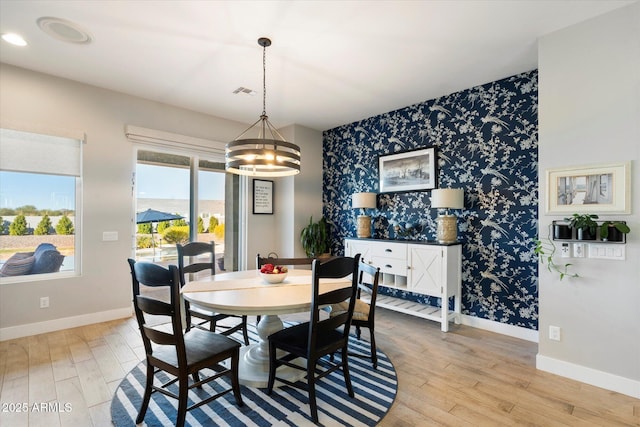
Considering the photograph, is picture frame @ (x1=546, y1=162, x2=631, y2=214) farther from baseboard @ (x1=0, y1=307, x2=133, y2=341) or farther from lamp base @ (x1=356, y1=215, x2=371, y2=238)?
baseboard @ (x1=0, y1=307, x2=133, y2=341)

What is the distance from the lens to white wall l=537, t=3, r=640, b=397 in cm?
221

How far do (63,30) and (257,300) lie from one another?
280 cm

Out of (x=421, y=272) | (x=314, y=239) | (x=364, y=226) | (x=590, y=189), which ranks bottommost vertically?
(x=421, y=272)

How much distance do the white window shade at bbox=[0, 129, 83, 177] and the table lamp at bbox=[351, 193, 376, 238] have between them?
3492 mm

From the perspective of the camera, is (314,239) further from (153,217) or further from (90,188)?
(90,188)

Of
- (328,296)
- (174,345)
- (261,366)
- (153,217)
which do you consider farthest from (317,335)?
(153,217)

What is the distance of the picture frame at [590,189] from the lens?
2229 millimetres

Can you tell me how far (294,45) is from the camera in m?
2.77

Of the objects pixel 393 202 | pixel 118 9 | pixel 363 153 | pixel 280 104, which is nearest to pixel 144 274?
pixel 118 9

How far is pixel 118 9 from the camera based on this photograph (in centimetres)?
229

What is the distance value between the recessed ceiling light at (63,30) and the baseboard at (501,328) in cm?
482

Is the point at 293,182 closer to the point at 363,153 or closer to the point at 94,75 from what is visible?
the point at 363,153

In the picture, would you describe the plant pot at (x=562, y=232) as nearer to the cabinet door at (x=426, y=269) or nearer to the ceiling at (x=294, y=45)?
the cabinet door at (x=426, y=269)

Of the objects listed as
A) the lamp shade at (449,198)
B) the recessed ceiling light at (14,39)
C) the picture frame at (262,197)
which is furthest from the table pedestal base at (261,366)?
the recessed ceiling light at (14,39)
